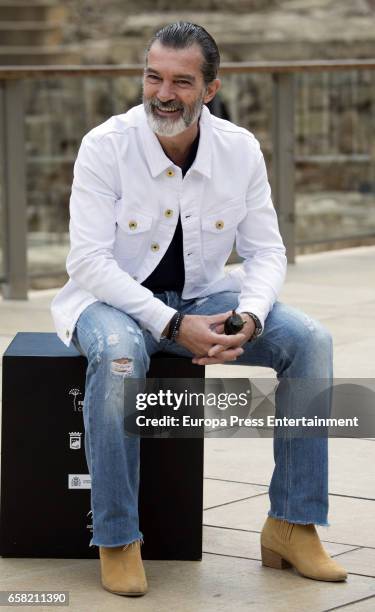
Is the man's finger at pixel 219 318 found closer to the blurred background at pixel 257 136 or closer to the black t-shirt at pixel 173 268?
the black t-shirt at pixel 173 268

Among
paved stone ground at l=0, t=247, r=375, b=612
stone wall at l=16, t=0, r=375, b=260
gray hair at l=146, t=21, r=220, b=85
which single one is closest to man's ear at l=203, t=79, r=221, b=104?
gray hair at l=146, t=21, r=220, b=85

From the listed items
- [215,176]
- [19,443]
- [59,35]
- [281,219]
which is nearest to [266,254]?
[215,176]

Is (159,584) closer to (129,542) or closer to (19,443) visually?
(129,542)

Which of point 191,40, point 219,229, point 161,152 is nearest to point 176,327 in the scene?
point 219,229

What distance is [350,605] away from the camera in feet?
13.9

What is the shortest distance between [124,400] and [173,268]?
55 cm

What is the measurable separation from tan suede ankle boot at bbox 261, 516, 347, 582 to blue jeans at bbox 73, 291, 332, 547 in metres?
0.03

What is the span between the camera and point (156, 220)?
15.1 ft

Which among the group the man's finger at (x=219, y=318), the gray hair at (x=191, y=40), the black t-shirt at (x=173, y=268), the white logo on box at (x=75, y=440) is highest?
the gray hair at (x=191, y=40)

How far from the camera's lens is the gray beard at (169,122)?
181 inches

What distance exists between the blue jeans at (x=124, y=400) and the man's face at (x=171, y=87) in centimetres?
50

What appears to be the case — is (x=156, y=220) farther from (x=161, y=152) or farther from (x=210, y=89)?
(x=210, y=89)

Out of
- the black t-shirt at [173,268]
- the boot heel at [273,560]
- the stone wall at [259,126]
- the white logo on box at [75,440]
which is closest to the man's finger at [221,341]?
the black t-shirt at [173,268]

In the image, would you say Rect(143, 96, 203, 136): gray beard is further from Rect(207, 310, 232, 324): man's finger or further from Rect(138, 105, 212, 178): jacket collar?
Rect(207, 310, 232, 324): man's finger
